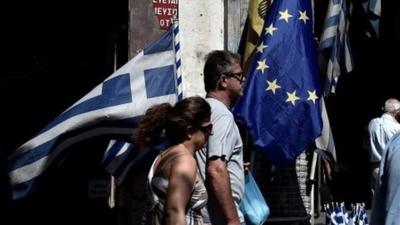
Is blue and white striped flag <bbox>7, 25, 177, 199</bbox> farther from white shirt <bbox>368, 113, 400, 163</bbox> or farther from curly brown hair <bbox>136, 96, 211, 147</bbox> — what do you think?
white shirt <bbox>368, 113, 400, 163</bbox>

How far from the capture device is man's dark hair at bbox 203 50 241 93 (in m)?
6.27

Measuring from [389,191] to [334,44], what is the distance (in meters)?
4.87

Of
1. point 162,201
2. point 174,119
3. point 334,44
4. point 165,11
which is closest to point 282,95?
point 334,44

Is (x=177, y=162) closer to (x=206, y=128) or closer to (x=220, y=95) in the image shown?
(x=206, y=128)

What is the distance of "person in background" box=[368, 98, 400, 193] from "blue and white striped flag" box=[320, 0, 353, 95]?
1452 mm

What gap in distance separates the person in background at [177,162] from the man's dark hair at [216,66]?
811 millimetres

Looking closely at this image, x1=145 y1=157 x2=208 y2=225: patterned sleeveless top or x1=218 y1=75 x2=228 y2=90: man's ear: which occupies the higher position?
x1=218 y1=75 x2=228 y2=90: man's ear

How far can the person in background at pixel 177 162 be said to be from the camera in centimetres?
515

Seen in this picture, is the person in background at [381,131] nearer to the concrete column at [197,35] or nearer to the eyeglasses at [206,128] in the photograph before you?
the concrete column at [197,35]

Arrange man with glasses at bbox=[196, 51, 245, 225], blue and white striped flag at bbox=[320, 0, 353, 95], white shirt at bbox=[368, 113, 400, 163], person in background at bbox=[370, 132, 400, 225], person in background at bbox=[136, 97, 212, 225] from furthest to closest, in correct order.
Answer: white shirt at bbox=[368, 113, 400, 163] → blue and white striped flag at bbox=[320, 0, 353, 95] → man with glasses at bbox=[196, 51, 245, 225] → person in background at bbox=[136, 97, 212, 225] → person in background at bbox=[370, 132, 400, 225]

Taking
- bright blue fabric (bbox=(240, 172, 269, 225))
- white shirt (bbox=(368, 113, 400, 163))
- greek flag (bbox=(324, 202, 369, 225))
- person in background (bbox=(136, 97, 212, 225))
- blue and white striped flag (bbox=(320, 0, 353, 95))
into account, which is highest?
blue and white striped flag (bbox=(320, 0, 353, 95))

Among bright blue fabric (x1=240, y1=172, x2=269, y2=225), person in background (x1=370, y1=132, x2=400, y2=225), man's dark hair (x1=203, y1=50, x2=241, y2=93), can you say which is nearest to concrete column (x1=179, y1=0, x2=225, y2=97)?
bright blue fabric (x1=240, y1=172, x2=269, y2=225)

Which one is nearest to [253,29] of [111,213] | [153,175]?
[111,213]

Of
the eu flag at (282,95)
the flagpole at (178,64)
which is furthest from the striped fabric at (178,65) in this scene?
the eu flag at (282,95)
